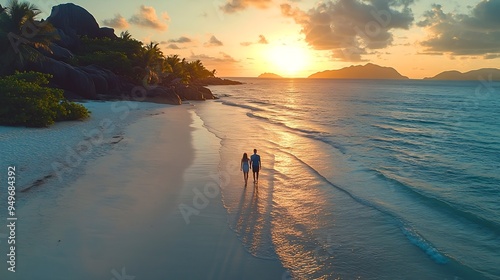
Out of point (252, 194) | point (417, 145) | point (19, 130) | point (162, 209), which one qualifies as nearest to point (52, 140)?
point (19, 130)

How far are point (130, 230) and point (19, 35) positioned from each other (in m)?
36.7

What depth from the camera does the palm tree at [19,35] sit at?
115 feet

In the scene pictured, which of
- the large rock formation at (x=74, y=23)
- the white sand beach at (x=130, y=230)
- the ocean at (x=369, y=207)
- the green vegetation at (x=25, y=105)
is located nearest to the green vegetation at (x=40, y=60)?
the green vegetation at (x=25, y=105)

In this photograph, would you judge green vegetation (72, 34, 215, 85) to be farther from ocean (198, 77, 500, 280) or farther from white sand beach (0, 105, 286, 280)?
white sand beach (0, 105, 286, 280)

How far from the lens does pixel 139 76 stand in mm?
61875

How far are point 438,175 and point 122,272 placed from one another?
17753mm

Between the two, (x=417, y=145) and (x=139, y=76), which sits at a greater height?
(x=139, y=76)

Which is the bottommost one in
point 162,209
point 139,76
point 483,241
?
point 483,241

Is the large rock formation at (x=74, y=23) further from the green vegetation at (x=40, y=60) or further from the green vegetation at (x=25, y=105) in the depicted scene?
the green vegetation at (x=25, y=105)

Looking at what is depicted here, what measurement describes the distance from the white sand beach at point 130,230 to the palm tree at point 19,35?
28.2 m

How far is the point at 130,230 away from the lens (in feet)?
32.8

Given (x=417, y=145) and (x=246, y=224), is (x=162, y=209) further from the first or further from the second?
(x=417, y=145)

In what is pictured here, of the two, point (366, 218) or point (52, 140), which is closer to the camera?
point (366, 218)

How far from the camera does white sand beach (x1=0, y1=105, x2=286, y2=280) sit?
8.11 metres
